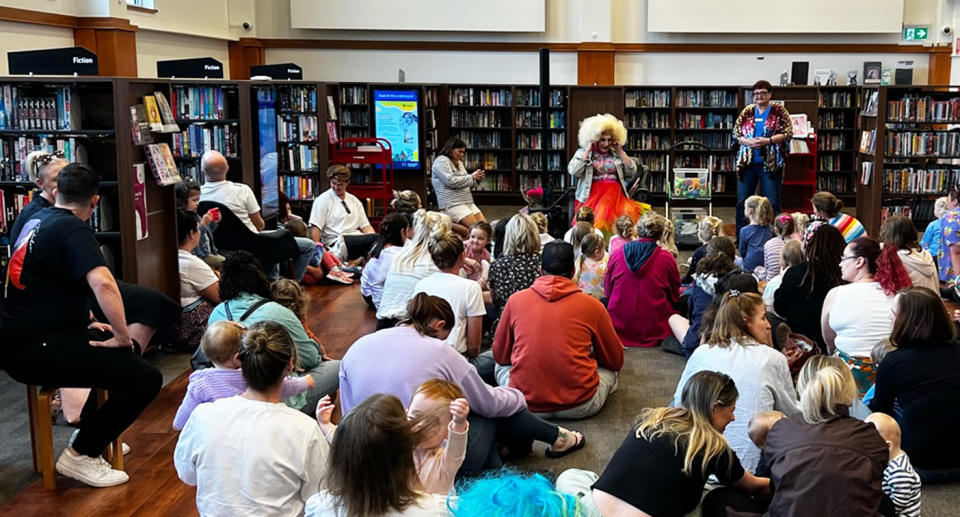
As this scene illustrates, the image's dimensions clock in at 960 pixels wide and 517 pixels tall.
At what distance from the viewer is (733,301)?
4016 mm

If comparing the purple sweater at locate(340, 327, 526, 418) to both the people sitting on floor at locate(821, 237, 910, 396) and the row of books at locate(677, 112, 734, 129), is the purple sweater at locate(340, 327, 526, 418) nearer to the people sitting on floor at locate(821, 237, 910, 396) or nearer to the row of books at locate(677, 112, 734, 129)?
the people sitting on floor at locate(821, 237, 910, 396)

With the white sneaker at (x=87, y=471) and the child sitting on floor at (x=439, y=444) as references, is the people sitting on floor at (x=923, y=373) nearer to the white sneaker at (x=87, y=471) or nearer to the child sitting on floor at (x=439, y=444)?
the child sitting on floor at (x=439, y=444)

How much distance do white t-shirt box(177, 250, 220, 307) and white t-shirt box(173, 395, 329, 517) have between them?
3.41 meters

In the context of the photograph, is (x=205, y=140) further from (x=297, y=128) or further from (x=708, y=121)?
(x=708, y=121)

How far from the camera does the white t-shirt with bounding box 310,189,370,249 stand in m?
8.92

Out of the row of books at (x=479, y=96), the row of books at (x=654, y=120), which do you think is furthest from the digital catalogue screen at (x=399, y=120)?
the row of books at (x=654, y=120)

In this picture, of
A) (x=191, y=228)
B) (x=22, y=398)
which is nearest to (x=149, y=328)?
(x=22, y=398)

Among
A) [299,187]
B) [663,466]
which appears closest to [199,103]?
[299,187]

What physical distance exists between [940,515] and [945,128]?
8628mm

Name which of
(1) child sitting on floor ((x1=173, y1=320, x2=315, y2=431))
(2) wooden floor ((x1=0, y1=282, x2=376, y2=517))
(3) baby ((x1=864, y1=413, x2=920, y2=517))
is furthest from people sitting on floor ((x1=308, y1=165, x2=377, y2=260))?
(3) baby ((x1=864, y1=413, x2=920, y2=517))

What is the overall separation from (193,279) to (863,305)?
13.2ft

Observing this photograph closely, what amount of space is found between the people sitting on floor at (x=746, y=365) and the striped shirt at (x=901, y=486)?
0.55 m

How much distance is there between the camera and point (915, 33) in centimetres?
1441

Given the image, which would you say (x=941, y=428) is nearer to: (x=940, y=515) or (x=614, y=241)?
(x=940, y=515)
